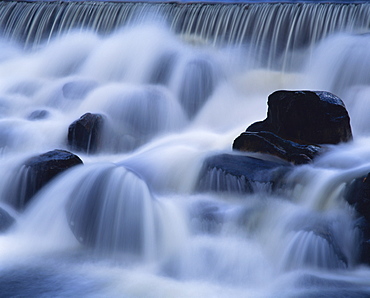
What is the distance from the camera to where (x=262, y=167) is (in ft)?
21.9

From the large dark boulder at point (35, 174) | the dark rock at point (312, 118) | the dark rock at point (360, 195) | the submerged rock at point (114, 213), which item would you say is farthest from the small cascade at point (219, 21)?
the submerged rock at point (114, 213)

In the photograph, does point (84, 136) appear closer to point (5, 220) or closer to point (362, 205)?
point (5, 220)

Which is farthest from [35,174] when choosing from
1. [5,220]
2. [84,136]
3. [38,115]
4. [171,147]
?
[38,115]

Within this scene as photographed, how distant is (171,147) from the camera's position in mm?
8273

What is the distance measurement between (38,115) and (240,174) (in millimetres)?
4820

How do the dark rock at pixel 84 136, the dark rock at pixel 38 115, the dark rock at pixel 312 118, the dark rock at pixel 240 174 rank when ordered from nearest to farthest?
the dark rock at pixel 240 174, the dark rock at pixel 312 118, the dark rock at pixel 84 136, the dark rock at pixel 38 115

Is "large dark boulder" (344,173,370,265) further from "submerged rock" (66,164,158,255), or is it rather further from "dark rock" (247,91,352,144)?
"submerged rock" (66,164,158,255)

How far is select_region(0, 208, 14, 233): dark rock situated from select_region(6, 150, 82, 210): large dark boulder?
0.32 m

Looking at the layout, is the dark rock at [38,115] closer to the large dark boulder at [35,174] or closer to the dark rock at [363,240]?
the large dark boulder at [35,174]

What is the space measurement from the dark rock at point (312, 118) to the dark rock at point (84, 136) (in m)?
2.94

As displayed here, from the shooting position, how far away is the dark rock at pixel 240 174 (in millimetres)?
6453

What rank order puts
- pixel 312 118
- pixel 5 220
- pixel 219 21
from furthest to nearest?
pixel 219 21, pixel 312 118, pixel 5 220

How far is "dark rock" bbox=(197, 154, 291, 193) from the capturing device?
645cm

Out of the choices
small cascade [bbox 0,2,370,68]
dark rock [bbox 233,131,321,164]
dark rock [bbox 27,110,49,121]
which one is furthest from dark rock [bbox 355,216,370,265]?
dark rock [bbox 27,110,49,121]
